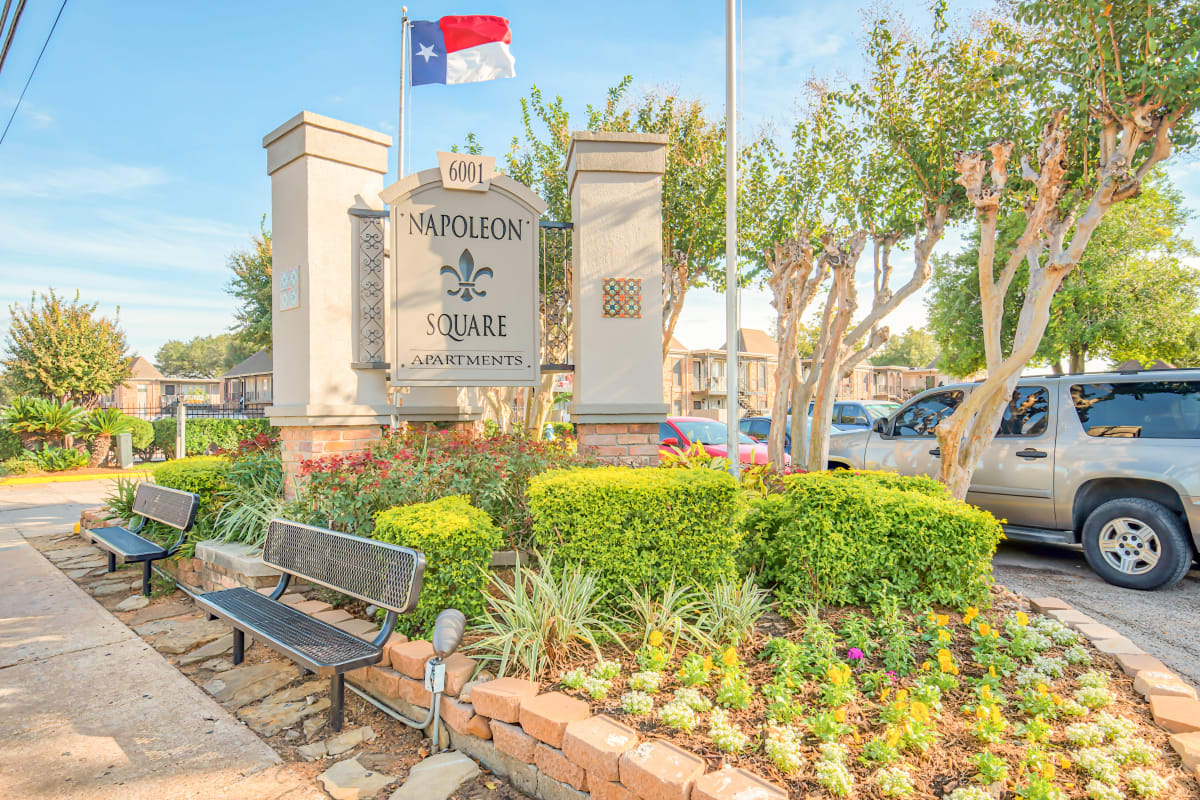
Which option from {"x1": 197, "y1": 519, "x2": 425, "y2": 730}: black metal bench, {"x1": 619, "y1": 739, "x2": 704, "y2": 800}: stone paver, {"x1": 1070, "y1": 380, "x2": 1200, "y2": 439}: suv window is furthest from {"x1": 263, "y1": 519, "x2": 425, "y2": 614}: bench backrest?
{"x1": 1070, "y1": 380, "x2": 1200, "y2": 439}: suv window

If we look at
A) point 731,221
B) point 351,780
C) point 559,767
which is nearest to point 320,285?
point 731,221

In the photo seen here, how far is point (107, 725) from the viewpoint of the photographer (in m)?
3.18

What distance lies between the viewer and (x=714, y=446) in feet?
32.7

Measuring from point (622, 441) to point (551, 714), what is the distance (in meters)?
3.06

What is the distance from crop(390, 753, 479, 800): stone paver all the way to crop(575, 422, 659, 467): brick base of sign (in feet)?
9.34

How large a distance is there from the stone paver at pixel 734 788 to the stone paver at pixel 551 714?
0.60 metres

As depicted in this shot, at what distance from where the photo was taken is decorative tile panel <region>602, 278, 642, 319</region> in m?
5.48

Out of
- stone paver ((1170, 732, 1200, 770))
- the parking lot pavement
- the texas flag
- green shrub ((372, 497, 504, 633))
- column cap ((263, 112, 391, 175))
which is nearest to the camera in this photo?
stone paver ((1170, 732, 1200, 770))

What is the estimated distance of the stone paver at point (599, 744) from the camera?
230cm

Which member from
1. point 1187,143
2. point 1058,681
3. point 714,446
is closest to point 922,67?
point 1187,143

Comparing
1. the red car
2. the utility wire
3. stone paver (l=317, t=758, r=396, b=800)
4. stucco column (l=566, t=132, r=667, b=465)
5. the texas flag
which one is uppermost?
the texas flag

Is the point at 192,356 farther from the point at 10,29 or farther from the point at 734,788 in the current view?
the point at 734,788

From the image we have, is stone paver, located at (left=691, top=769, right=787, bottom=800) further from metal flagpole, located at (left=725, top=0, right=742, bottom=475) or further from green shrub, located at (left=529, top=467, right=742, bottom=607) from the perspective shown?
metal flagpole, located at (left=725, top=0, right=742, bottom=475)

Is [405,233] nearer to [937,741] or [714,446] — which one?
[937,741]
